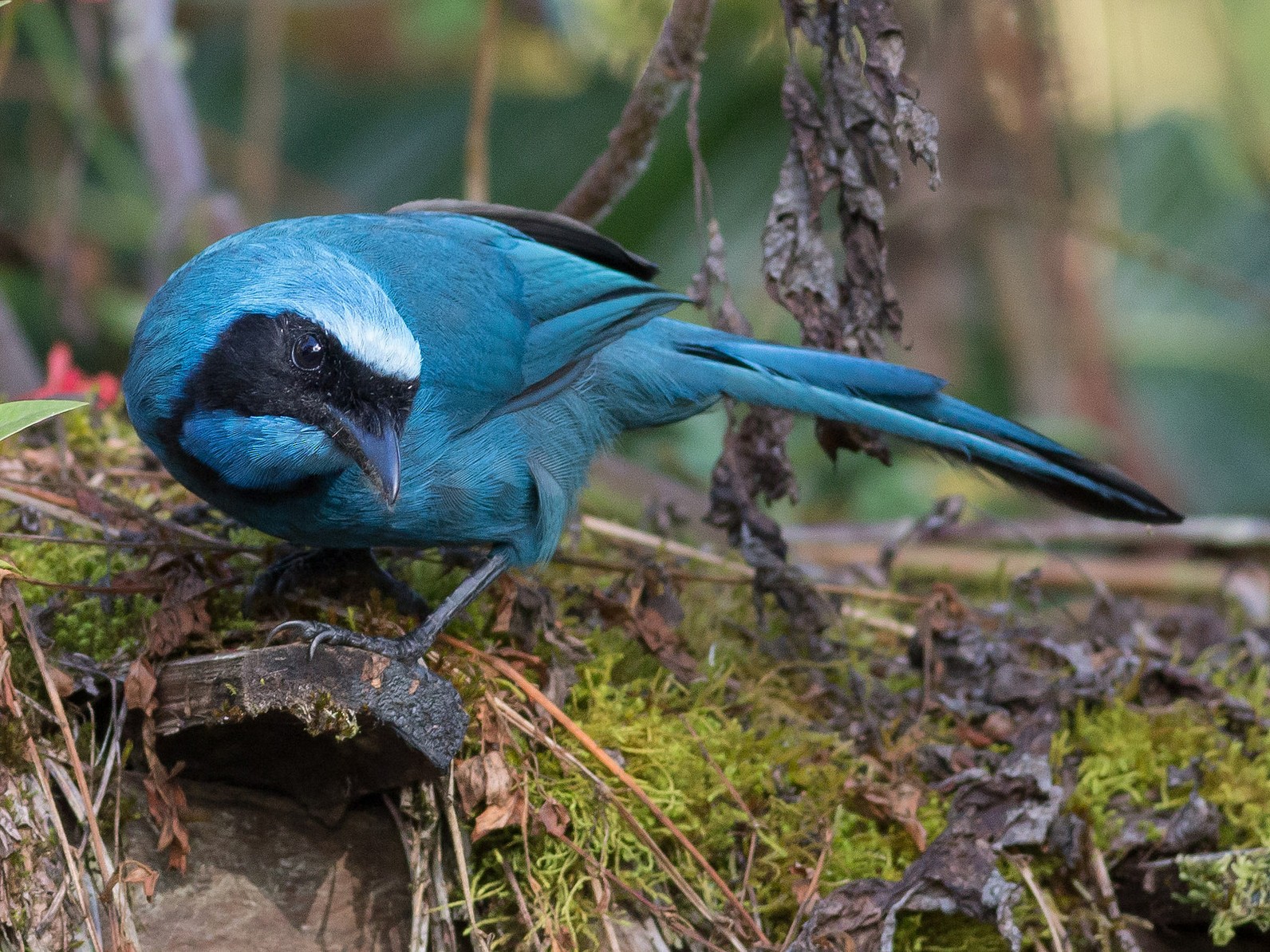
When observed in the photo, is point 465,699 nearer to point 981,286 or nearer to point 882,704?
point 882,704

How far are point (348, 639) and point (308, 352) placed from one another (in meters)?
0.55

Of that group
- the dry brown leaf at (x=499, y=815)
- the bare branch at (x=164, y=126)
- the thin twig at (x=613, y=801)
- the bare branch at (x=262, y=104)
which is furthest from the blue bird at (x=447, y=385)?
the bare branch at (x=262, y=104)

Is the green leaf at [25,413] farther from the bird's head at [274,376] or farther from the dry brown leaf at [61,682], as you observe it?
the dry brown leaf at [61,682]

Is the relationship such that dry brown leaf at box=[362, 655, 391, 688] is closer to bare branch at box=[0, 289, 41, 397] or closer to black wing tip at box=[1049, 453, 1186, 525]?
black wing tip at box=[1049, 453, 1186, 525]

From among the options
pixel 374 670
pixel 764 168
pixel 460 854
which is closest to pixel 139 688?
pixel 374 670

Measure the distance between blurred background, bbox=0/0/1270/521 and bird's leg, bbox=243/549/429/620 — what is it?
225cm

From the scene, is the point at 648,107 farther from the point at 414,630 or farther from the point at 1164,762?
the point at 1164,762

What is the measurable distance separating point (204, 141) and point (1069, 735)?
6.18 meters

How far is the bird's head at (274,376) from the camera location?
240cm

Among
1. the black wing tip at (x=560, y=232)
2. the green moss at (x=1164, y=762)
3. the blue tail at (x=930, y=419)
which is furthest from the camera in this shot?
the black wing tip at (x=560, y=232)

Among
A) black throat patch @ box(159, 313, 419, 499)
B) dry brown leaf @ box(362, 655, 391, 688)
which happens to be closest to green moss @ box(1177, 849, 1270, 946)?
dry brown leaf @ box(362, 655, 391, 688)

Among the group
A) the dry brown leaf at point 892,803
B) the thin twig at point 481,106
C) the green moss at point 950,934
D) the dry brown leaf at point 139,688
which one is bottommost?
the green moss at point 950,934

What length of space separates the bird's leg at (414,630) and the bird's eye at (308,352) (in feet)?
1.61

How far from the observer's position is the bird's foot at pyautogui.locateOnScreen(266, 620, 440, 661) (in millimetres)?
2432
